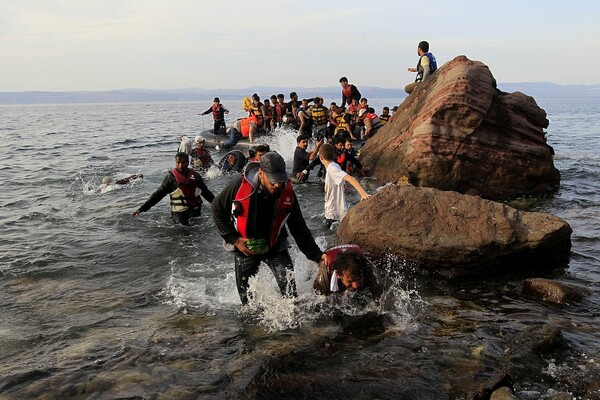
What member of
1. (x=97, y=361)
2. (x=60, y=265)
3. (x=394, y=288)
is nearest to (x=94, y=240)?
(x=60, y=265)

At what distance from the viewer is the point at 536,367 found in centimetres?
454

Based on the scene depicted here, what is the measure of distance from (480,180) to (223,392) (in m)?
9.17

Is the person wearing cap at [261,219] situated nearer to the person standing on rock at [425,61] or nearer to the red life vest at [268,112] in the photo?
the person standing on rock at [425,61]

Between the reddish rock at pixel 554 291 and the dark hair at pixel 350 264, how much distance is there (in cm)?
244

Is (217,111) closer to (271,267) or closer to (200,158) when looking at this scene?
(200,158)

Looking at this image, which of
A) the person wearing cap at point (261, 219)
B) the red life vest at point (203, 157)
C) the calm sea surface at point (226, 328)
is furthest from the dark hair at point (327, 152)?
the red life vest at point (203, 157)

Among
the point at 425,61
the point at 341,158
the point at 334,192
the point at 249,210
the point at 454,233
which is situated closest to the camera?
Answer: the point at 249,210

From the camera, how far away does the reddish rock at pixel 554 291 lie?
237 inches

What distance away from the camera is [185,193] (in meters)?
9.26

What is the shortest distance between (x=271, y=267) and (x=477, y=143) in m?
8.10

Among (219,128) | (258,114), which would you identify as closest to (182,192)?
(258,114)

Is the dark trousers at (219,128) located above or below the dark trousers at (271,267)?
above

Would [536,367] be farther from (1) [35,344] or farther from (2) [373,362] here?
(1) [35,344]

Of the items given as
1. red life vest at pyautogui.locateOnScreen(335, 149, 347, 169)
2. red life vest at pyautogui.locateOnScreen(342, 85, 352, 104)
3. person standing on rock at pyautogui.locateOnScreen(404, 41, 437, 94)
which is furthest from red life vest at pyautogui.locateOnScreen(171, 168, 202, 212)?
red life vest at pyautogui.locateOnScreen(342, 85, 352, 104)
